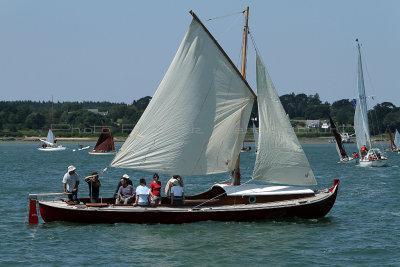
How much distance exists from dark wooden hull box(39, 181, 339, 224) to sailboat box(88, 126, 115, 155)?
334 feet

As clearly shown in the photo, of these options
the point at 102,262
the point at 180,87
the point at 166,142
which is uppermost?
the point at 180,87

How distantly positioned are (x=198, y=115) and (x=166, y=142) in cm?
192

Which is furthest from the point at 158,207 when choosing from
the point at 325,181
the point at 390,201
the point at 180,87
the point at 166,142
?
the point at 325,181

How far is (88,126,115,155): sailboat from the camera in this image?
132750mm

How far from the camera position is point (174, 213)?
Answer: 101 ft

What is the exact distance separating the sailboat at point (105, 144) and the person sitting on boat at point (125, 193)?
331ft

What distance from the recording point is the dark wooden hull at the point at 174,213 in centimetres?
3080

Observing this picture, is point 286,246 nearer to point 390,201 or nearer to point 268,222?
point 268,222

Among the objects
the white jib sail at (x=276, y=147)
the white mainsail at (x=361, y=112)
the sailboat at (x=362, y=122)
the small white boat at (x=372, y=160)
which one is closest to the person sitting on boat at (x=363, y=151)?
the sailboat at (x=362, y=122)

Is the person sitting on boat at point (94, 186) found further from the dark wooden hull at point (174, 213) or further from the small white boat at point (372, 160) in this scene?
the small white boat at point (372, 160)

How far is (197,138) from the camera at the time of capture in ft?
107

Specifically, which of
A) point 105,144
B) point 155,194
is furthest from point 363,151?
point 105,144

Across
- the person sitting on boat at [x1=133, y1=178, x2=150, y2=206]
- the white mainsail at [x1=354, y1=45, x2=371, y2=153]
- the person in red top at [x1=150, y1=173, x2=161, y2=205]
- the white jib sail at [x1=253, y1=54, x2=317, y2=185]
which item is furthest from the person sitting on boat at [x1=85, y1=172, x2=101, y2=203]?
the white mainsail at [x1=354, y1=45, x2=371, y2=153]

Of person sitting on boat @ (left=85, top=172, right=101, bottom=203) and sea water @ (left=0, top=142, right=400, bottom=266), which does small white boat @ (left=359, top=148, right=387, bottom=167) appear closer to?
sea water @ (left=0, top=142, right=400, bottom=266)
